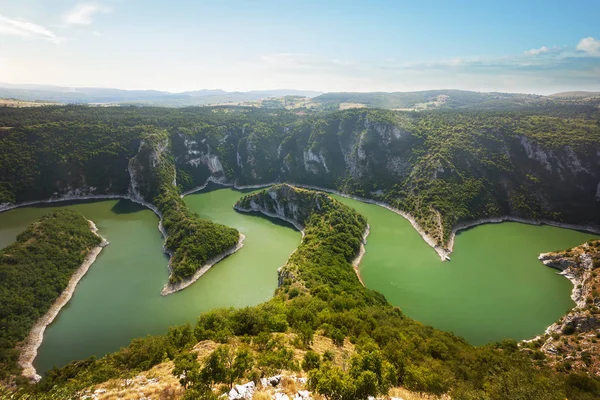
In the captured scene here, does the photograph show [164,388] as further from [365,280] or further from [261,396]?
[365,280]

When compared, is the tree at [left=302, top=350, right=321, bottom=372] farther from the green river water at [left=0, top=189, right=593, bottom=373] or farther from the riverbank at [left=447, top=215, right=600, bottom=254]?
the riverbank at [left=447, top=215, right=600, bottom=254]

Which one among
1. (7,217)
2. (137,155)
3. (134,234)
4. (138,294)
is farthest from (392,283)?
(7,217)

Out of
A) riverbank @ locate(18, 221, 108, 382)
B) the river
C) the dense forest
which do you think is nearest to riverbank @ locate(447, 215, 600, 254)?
the dense forest

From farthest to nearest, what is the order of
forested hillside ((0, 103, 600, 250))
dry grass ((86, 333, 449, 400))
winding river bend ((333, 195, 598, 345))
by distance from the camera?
forested hillside ((0, 103, 600, 250)), winding river bend ((333, 195, 598, 345)), dry grass ((86, 333, 449, 400))

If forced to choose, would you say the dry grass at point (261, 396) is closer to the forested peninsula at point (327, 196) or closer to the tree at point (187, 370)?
the forested peninsula at point (327, 196)

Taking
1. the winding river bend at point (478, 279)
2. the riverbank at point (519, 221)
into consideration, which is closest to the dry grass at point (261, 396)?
the winding river bend at point (478, 279)

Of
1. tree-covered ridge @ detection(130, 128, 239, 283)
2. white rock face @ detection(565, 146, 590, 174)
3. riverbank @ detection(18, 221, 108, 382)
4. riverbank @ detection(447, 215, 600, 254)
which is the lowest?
riverbank @ detection(18, 221, 108, 382)
